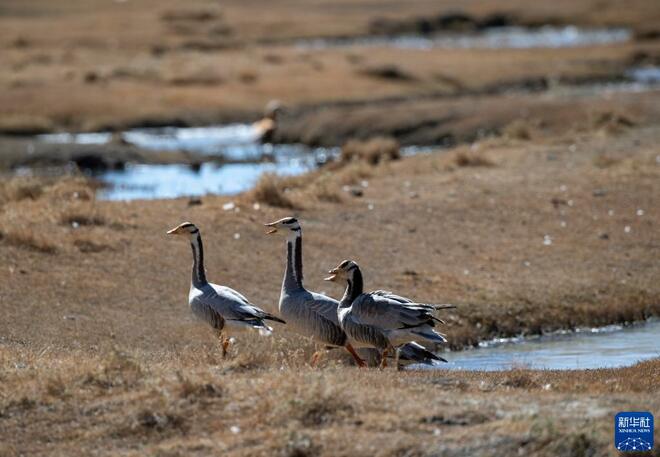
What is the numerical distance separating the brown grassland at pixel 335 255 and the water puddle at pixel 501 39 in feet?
46.8

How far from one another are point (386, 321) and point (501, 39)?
196 ft

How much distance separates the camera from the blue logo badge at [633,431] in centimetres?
910

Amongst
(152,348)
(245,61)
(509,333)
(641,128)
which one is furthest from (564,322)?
(245,61)

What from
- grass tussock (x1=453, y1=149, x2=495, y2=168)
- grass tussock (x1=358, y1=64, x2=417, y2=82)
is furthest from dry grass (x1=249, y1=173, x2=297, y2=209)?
grass tussock (x1=358, y1=64, x2=417, y2=82)

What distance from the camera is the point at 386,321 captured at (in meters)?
12.5

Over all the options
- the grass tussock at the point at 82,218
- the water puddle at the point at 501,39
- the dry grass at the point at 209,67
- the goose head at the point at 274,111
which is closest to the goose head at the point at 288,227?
the grass tussock at the point at 82,218

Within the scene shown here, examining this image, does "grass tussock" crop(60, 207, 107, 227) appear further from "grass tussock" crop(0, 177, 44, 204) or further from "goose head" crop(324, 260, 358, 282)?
"goose head" crop(324, 260, 358, 282)

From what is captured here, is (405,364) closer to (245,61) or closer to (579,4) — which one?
(245,61)

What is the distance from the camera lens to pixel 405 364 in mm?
13289

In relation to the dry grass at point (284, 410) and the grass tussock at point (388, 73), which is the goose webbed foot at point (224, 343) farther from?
the grass tussock at point (388, 73)

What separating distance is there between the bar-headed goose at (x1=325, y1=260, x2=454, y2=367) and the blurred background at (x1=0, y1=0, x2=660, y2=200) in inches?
564

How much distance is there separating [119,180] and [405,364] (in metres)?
20.2

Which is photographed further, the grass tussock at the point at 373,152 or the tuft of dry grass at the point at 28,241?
the grass tussock at the point at 373,152

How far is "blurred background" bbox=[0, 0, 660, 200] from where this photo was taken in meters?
34.6
